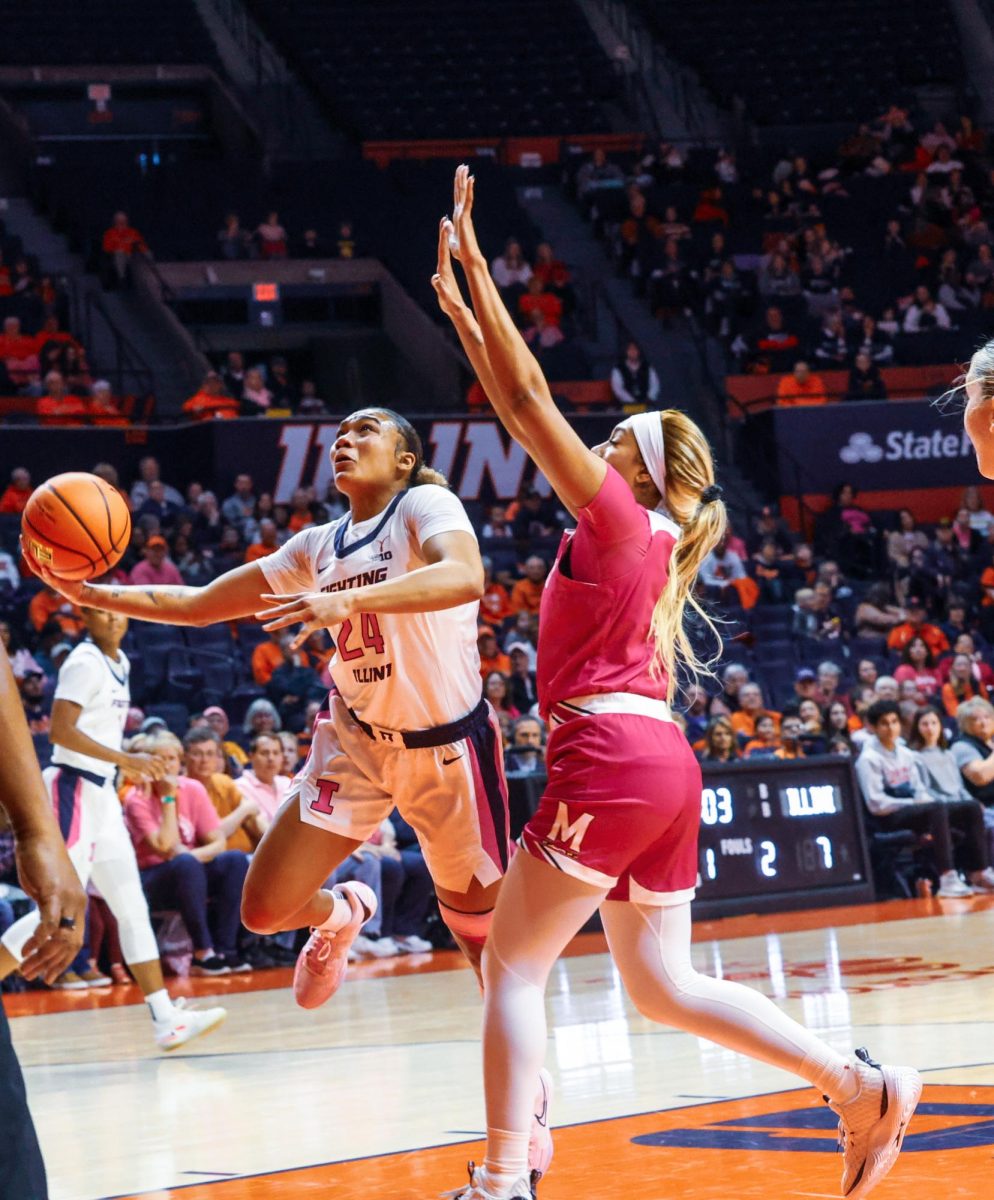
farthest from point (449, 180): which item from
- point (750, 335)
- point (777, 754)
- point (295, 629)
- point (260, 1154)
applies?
point (260, 1154)

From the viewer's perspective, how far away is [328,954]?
5508mm

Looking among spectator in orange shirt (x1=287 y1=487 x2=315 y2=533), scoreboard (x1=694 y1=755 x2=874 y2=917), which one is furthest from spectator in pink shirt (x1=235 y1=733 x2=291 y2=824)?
spectator in orange shirt (x1=287 y1=487 x2=315 y2=533)

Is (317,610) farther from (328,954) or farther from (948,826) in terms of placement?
(948,826)

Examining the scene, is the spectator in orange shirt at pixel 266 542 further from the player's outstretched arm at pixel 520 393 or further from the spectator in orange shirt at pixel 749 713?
the player's outstretched arm at pixel 520 393

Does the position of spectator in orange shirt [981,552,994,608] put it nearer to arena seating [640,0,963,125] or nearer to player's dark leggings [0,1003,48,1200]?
arena seating [640,0,963,125]

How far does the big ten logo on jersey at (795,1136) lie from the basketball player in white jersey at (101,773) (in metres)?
3.11

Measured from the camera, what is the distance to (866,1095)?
399 centimetres

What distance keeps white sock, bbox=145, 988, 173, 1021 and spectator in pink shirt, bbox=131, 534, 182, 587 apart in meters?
7.83

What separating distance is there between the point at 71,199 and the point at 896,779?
14161 mm

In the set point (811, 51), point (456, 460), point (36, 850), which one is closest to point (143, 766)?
point (36, 850)

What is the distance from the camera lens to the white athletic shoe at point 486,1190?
147 inches

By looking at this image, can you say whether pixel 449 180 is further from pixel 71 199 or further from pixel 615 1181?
pixel 615 1181

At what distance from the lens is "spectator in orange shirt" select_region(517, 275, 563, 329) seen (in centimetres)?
2214

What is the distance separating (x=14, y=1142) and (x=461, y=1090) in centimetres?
341
